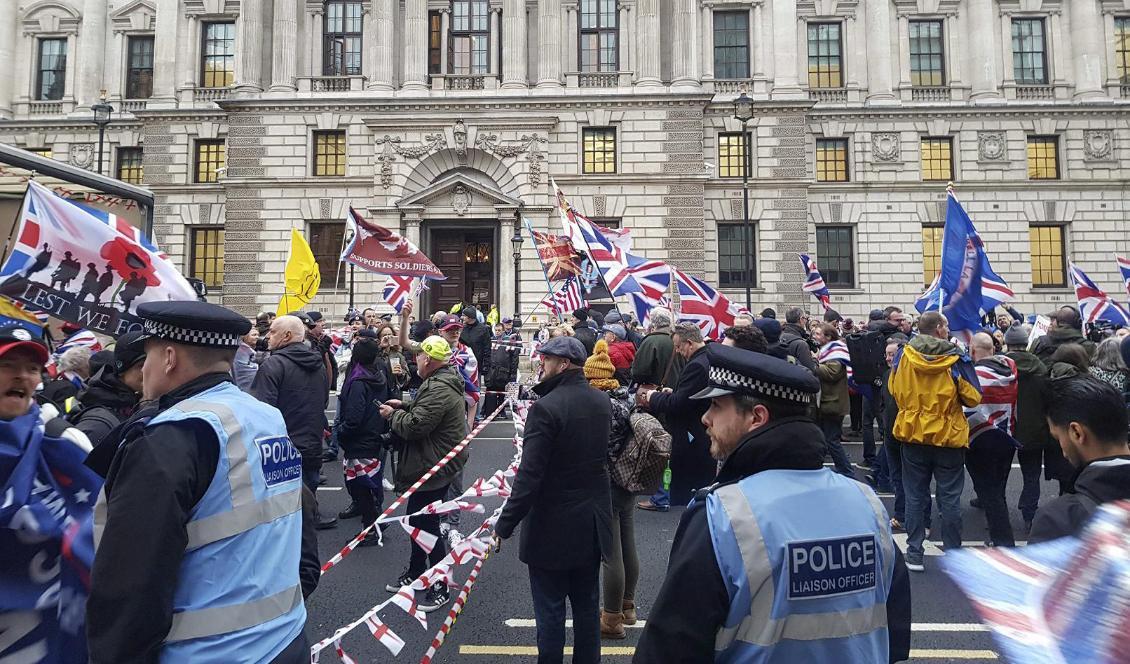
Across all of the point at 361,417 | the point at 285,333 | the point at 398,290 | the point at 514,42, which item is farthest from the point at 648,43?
the point at 285,333

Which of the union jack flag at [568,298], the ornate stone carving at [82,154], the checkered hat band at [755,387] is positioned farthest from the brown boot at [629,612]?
the ornate stone carving at [82,154]

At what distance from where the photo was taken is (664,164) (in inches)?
1011

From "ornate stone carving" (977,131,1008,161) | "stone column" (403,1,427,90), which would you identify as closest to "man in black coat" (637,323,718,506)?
"stone column" (403,1,427,90)

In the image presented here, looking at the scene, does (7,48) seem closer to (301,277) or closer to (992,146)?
(301,277)

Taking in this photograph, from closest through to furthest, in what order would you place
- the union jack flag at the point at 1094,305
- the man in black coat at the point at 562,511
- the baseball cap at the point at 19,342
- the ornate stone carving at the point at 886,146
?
1. the baseball cap at the point at 19,342
2. the man in black coat at the point at 562,511
3. the union jack flag at the point at 1094,305
4. the ornate stone carving at the point at 886,146

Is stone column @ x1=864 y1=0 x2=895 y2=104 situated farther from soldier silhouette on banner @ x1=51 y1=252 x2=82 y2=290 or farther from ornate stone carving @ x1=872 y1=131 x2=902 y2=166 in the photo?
soldier silhouette on banner @ x1=51 y1=252 x2=82 y2=290

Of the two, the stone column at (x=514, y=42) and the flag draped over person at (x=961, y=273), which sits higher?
the stone column at (x=514, y=42)

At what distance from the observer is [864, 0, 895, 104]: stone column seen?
28.5 meters

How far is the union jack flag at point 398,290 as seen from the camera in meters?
13.2

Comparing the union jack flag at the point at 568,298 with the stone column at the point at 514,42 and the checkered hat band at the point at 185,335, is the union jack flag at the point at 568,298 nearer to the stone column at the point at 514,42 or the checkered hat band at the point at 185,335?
the checkered hat band at the point at 185,335

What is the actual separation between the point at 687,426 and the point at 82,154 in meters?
35.1

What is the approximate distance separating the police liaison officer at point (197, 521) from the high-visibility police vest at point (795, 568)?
1.52 m

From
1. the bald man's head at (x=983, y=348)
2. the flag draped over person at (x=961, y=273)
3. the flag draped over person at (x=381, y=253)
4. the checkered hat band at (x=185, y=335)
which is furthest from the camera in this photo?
the flag draped over person at (x=381, y=253)

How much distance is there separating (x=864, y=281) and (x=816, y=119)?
289 inches
